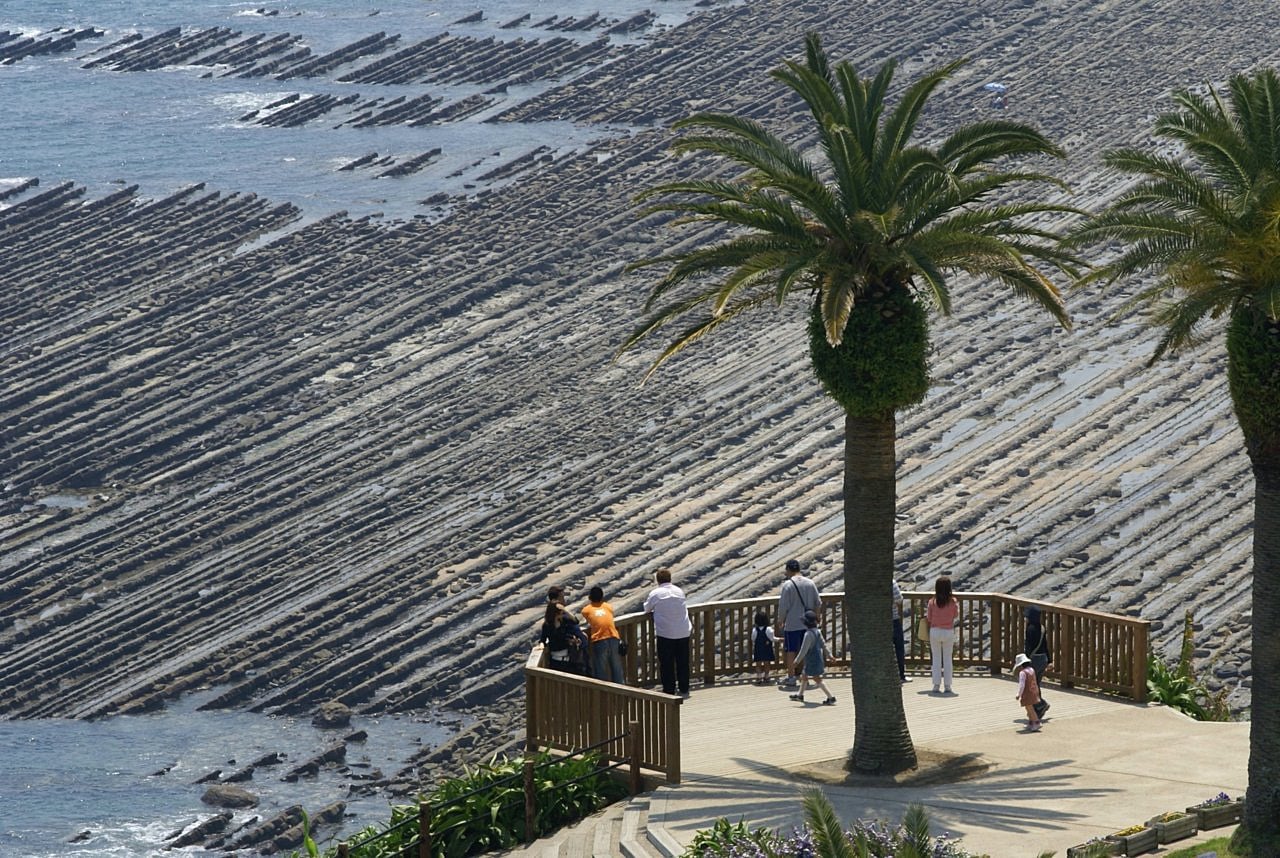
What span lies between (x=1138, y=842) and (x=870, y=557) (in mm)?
4091

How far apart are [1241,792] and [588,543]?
79.7ft

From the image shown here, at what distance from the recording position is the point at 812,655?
69.8ft

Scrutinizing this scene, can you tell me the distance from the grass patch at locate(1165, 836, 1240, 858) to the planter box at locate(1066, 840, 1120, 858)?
420mm

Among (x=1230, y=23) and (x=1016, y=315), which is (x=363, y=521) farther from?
(x=1230, y=23)

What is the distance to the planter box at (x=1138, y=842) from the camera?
15898 millimetres

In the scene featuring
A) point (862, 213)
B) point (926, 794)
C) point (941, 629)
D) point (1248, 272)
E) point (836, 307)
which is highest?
point (862, 213)

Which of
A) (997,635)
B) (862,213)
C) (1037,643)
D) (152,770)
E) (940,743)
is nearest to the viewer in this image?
(862,213)

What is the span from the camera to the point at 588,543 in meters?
41.4

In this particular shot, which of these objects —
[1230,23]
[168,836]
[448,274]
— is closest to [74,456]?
[448,274]

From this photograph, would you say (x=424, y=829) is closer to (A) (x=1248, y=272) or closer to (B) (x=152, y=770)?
(A) (x=1248, y=272)

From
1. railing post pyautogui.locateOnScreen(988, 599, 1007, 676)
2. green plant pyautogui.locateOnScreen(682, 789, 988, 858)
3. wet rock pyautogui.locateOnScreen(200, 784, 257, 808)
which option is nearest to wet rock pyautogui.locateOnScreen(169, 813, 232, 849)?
wet rock pyautogui.locateOnScreen(200, 784, 257, 808)

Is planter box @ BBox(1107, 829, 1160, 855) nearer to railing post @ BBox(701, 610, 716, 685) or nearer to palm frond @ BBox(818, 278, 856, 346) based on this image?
palm frond @ BBox(818, 278, 856, 346)

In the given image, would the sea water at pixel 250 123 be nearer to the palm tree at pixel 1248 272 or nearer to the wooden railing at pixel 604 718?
the wooden railing at pixel 604 718

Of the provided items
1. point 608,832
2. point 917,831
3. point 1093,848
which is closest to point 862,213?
point 608,832
